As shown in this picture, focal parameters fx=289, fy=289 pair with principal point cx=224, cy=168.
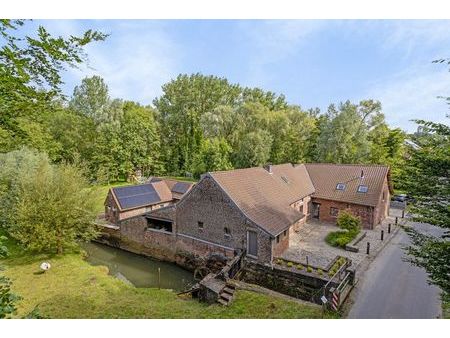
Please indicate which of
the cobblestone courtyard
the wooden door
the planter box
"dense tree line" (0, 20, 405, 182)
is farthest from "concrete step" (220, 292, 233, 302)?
"dense tree line" (0, 20, 405, 182)

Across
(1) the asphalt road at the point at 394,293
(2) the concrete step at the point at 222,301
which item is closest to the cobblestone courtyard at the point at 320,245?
(1) the asphalt road at the point at 394,293

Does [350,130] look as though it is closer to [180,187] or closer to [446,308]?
[180,187]

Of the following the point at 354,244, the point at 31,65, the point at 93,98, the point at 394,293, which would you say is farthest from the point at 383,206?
the point at 93,98

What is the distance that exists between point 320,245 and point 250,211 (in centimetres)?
499

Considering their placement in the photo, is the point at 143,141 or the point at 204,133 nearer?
the point at 204,133

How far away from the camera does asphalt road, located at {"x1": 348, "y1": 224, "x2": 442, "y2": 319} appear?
9.84m

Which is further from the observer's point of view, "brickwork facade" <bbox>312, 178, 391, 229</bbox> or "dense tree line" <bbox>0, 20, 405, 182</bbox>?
"dense tree line" <bbox>0, 20, 405, 182</bbox>

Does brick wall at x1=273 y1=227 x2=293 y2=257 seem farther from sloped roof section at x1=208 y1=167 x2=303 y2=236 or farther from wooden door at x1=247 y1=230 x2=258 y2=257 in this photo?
wooden door at x1=247 y1=230 x2=258 y2=257

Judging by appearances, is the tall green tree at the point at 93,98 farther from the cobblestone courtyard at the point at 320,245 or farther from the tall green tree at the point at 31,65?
the tall green tree at the point at 31,65

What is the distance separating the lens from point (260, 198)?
631 inches

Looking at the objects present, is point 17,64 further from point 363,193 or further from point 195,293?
point 363,193

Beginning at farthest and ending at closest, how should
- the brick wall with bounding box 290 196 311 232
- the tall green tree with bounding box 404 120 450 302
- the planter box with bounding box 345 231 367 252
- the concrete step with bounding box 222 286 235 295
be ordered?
the brick wall with bounding box 290 196 311 232 → the planter box with bounding box 345 231 367 252 → the concrete step with bounding box 222 286 235 295 → the tall green tree with bounding box 404 120 450 302

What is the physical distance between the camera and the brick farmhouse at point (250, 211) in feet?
47.2

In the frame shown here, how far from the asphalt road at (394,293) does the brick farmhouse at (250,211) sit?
4.14 meters
